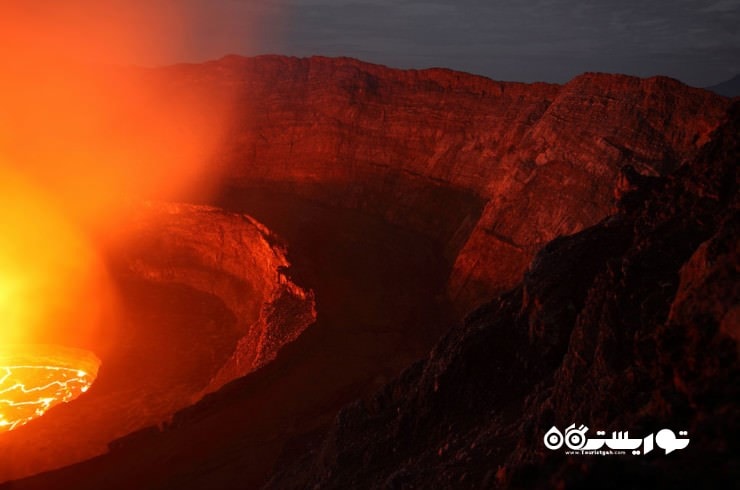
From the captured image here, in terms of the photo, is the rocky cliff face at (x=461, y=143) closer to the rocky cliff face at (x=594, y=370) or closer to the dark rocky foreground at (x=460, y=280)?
the dark rocky foreground at (x=460, y=280)

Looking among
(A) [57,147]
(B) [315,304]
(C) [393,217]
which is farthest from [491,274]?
(A) [57,147]

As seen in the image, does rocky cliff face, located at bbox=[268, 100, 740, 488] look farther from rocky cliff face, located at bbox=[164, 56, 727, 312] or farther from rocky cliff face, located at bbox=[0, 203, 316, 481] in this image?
rocky cliff face, located at bbox=[164, 56, 727, 312]

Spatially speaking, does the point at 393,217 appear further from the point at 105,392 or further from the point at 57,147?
the point at 57,147

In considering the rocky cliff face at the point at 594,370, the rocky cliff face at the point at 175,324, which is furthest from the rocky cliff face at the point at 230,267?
Answer: the rocky cliff face at the point at 594,370

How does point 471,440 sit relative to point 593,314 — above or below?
below

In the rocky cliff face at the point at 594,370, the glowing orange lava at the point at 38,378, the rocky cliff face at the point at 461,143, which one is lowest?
the rocky cliff face at the point at 594,370

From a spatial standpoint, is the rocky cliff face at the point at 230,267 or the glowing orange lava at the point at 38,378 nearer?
the glowing orange lava at the point at 38,378
